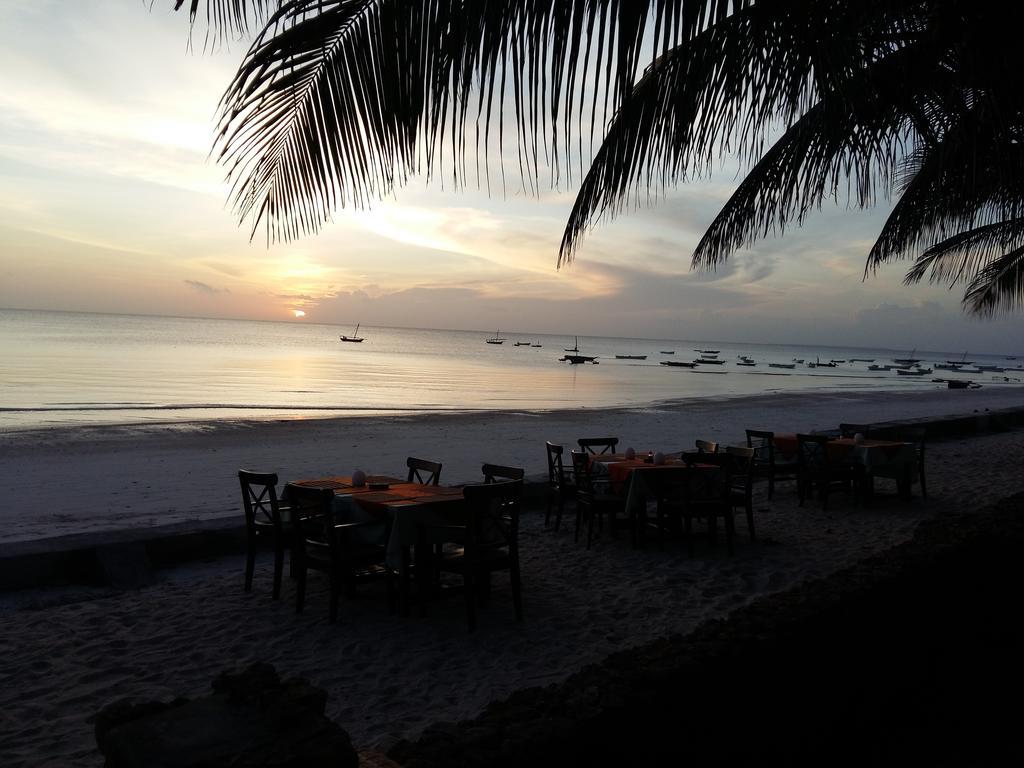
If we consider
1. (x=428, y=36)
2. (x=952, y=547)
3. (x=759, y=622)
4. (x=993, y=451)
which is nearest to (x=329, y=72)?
(x=428, y=36)

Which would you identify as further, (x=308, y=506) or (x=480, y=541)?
(x=480, y=541)

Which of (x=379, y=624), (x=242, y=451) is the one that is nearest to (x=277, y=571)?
(x=379, y=624)

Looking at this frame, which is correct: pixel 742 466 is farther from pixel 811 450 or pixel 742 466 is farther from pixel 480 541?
pixel 480 541

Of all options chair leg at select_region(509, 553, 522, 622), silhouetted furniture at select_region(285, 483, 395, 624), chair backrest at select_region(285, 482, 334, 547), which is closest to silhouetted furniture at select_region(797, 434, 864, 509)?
chair leg at select_region(509, 553, 522, 622)

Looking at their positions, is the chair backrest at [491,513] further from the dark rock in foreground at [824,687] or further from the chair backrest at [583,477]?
the dark rock in foreground at [824,687]

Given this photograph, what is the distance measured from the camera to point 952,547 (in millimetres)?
3555

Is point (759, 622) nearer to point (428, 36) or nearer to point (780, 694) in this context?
point (780, 694)

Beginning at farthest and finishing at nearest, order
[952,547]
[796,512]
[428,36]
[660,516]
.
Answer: [796,512] → [660,516] → [952,547] → [428,36]

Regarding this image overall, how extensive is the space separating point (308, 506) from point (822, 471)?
6.20 m

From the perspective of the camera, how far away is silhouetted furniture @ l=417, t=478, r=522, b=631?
15.6 feet

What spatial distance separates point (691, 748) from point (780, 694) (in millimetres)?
536

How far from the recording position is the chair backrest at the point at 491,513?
4.68 m

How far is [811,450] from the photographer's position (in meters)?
9.23

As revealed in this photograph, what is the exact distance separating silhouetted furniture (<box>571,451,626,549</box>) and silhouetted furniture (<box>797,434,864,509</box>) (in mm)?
2907
